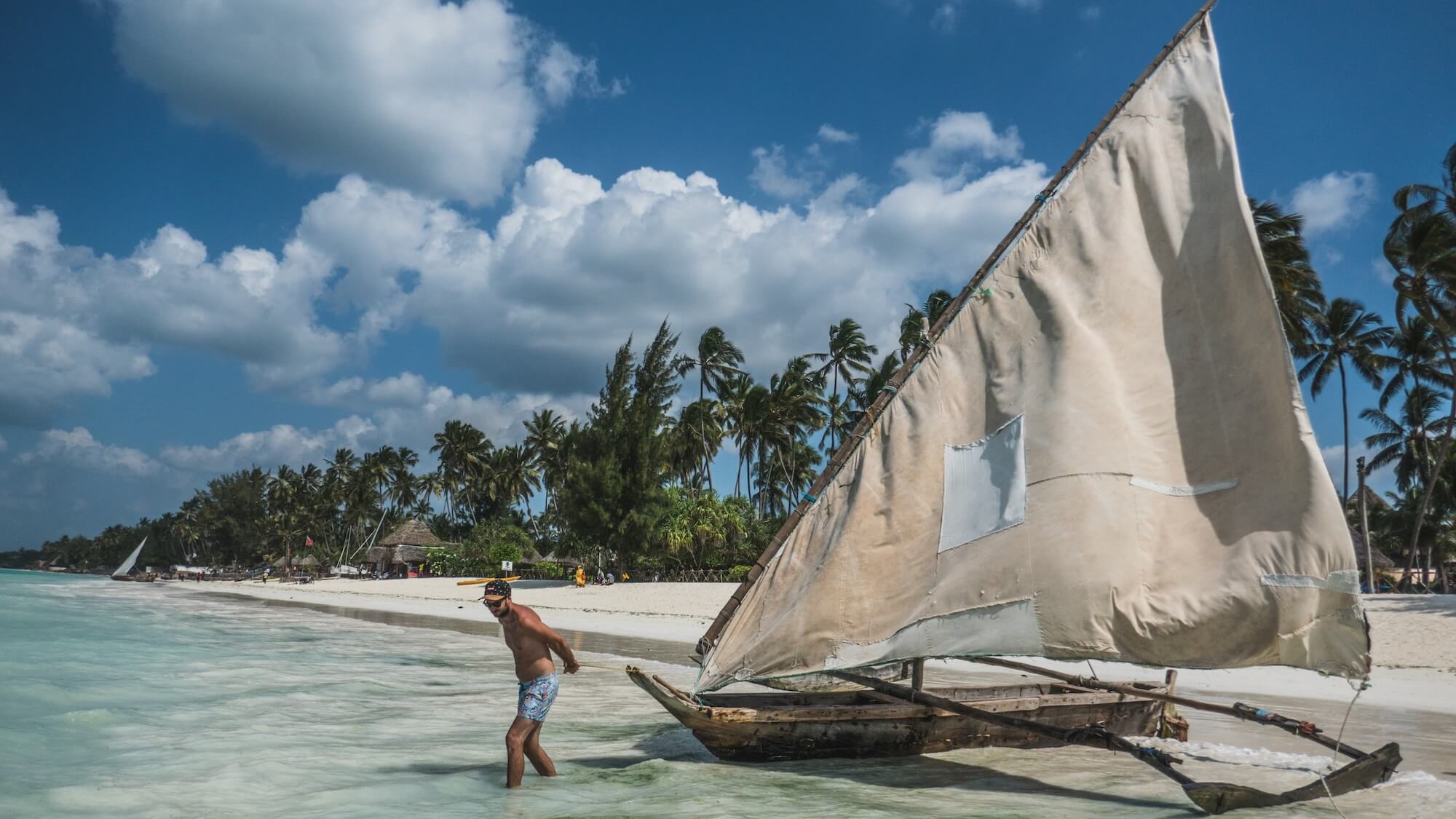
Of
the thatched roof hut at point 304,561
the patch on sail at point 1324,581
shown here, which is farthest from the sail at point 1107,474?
the thatched roof hut at point 304,561

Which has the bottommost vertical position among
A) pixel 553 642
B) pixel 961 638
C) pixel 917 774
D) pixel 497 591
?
pixel 917 774

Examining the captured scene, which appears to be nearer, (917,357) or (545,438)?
(917,357)

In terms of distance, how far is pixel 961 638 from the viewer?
6699 millimetres

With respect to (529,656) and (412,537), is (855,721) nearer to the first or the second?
(529,656)

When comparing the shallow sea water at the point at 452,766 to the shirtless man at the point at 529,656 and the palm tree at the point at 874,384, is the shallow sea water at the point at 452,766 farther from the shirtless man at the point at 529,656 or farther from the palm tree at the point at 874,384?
the palm tree at the point at 874,384

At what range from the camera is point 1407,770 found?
8.31 m

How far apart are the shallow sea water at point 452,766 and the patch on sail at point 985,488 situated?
2.24 meters

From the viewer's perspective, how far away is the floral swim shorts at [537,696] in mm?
6973

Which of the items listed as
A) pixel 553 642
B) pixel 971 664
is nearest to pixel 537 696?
pixel 553 642

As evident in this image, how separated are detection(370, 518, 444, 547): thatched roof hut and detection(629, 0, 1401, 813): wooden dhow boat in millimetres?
66819

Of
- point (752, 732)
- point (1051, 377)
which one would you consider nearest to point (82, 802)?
point (752, 732)

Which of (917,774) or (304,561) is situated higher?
(917,774)

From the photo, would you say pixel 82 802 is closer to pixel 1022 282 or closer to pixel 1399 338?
pixel 1022 282

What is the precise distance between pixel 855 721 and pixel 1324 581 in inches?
147
